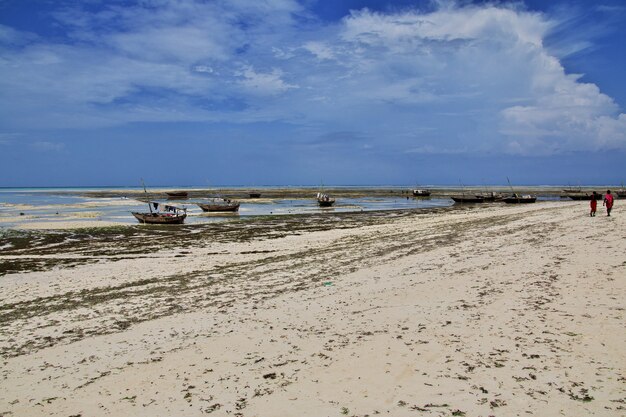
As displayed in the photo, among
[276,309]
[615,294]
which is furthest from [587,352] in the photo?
[276,309]

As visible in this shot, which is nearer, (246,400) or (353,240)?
(246,400)

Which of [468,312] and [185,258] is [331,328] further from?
[185,258]

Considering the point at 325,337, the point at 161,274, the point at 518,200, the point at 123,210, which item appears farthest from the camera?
the point at 518,200

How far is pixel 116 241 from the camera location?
23.0m

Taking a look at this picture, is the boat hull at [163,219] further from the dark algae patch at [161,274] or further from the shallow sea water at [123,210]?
the dark algae patch at [161,274]

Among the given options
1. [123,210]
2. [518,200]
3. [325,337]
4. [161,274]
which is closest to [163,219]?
[161,274]

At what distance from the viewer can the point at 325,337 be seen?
282 inches

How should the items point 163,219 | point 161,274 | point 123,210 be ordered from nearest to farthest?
1. point 161,274
2. point 163,219
3. point 123,210

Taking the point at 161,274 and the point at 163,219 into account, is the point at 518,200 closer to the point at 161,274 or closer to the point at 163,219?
the point at 163,219

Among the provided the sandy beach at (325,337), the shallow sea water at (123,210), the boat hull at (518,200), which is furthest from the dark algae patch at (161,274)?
the boat hull at (518,200)

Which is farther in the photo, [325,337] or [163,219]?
[163,219]

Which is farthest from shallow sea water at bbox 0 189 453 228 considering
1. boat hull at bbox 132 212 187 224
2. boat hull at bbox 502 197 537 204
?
boat hull at bbox 502 197 537 204

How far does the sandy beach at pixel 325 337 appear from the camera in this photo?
5.12m

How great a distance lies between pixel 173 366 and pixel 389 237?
15970mm
